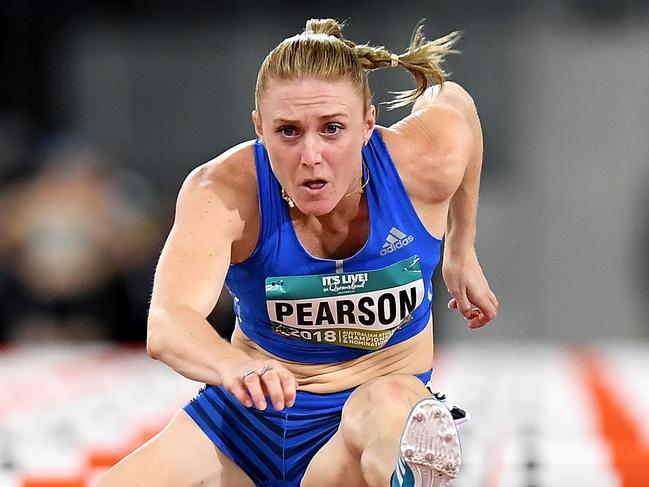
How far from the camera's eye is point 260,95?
2203 mm

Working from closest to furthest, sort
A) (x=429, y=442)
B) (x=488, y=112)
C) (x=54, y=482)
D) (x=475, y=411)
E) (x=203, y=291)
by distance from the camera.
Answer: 1. (x=429, y=442)
2. (x=203, y=291)
3. (x=54, y=482)
4. (x=475, y=411)
5. (x=488, y=112)

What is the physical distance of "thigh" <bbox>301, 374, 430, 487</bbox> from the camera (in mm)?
2083

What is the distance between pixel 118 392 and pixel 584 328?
474cm

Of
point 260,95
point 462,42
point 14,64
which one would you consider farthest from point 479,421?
point 14,64

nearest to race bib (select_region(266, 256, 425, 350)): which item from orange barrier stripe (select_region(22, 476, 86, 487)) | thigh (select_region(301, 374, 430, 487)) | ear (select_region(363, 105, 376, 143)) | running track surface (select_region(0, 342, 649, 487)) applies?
thigh (select_region(301, 374, 430, 487))

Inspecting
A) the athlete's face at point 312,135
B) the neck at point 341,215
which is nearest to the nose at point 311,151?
the athlete's face at point 312,135

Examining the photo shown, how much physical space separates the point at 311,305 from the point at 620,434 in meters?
2.12

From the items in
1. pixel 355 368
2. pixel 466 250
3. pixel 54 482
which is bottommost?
pixel 54 482

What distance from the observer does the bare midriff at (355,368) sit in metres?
2.43

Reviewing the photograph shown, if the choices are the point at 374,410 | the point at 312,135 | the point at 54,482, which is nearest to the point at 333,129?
the point at 312,135

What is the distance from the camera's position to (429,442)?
191 cm

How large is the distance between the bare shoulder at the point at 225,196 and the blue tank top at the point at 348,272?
0.07 feet

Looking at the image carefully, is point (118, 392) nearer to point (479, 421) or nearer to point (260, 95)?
point (479, 421)

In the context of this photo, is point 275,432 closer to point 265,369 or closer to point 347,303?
point 347,303
